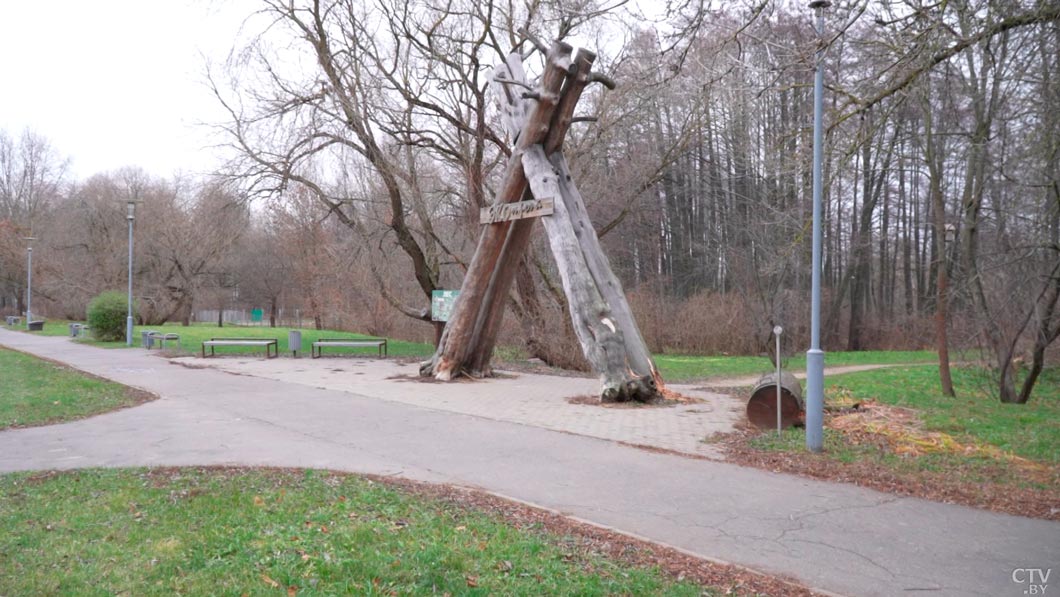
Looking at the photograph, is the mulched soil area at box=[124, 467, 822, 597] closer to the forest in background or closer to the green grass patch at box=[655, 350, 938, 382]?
the forest in background

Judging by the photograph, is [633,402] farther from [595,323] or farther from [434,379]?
[434,379]

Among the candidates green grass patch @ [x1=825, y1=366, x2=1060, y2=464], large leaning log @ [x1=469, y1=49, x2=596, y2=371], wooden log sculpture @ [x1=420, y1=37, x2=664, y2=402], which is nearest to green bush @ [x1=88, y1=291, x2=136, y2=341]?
wooden log sculpture @ [x1=420, y1=37, x2=664, y2=402]

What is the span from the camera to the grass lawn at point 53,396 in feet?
35.6

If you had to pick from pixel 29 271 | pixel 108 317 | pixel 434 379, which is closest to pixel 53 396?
pixel 434 379

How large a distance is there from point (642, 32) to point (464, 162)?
19.0 feet

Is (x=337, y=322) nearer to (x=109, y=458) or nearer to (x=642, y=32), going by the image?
(x=642, y=32)

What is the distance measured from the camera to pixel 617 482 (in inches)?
283

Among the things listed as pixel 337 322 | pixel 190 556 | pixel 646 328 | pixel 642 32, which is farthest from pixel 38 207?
pixel 190 556

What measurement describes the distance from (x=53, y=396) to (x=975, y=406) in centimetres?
1550

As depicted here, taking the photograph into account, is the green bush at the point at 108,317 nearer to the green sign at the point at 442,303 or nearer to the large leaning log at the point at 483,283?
the green sign at the point at 442,303

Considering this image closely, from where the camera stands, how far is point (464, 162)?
68.9ft

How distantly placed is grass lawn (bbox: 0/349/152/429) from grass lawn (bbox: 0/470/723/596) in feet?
16.1

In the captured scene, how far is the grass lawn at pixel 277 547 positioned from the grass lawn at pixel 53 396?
4.91 m

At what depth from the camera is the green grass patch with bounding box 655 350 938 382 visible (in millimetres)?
20178
